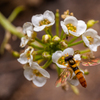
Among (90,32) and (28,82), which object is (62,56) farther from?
(28,82)

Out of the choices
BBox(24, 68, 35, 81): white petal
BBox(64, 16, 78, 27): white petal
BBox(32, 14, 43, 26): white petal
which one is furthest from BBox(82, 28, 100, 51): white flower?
BBox(24, 68, 35, 81): white petal

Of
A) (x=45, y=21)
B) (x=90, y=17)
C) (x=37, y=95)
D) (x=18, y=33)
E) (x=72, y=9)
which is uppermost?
(x=45, y=21)

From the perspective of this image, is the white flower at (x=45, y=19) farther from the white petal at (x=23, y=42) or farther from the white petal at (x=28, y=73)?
the white petal at (x=28, y=73)

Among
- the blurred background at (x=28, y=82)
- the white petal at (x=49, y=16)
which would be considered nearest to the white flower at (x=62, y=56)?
the white petal at (x=49, y=16)

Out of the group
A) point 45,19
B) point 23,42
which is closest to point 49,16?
point 45,19

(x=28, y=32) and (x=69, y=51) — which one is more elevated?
(x=28, y=32)

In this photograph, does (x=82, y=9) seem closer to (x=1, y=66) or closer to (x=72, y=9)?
(x=72, y=9)

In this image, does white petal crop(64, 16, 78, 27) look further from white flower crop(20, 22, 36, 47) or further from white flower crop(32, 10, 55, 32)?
white flower crop(20, 22, 36, 47)

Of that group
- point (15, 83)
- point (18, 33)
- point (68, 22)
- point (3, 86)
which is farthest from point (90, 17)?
point (3, 86)
